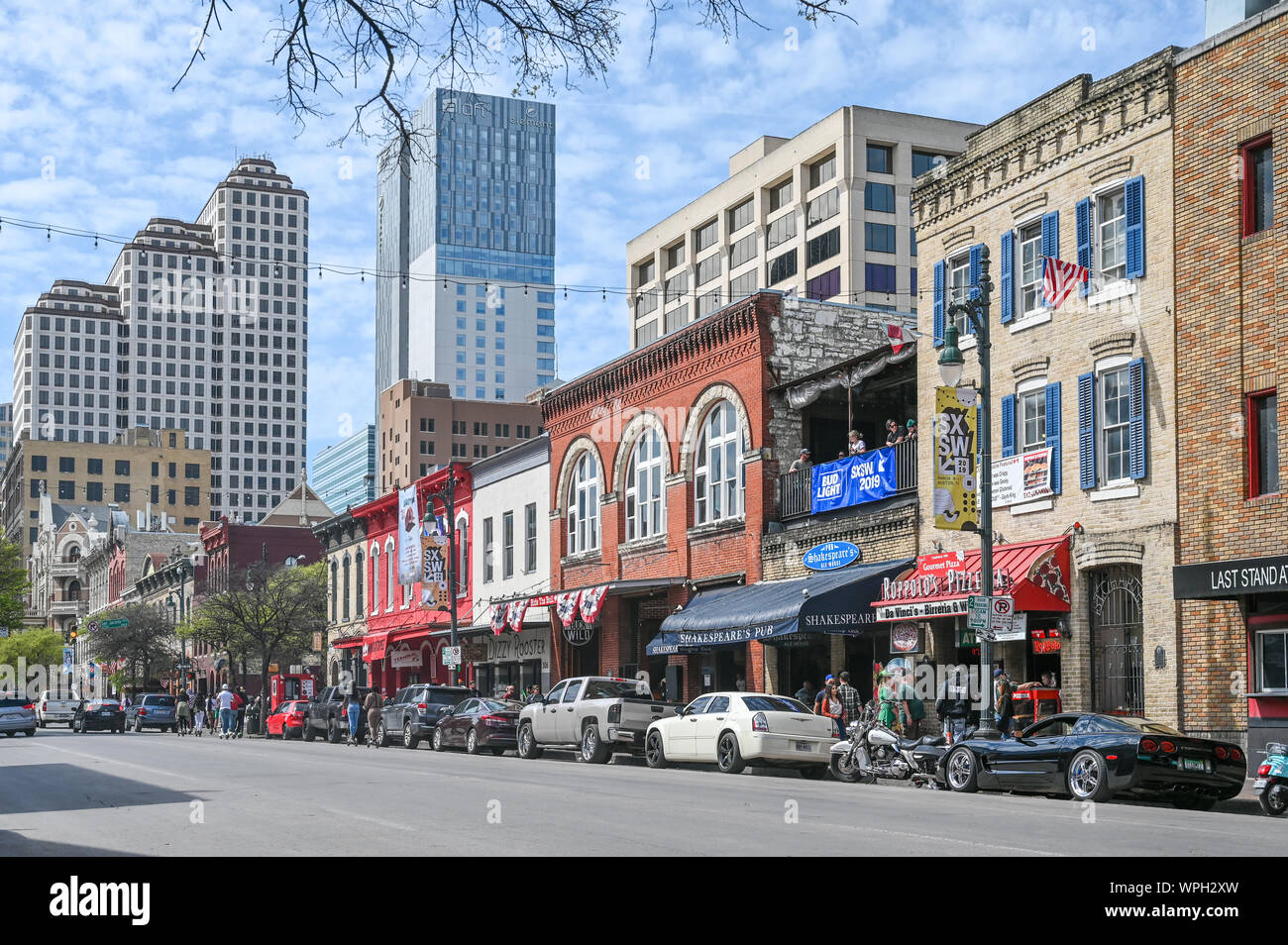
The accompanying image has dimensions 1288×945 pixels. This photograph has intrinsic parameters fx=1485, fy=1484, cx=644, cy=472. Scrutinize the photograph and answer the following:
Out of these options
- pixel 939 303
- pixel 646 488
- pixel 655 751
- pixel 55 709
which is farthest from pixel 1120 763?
pixel 55 709

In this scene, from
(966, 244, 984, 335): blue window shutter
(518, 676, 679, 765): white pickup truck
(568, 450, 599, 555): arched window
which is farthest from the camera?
(568, 450, 599, 555): arched window

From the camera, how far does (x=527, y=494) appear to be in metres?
47.2

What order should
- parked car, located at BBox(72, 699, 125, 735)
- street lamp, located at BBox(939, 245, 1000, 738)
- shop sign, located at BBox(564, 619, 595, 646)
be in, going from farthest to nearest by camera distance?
1. parked car, located at BBox(72, 699, 125, 735)
2. shop sign, located at BBox(564, 619, 595, 646)
3. street lamp, located at BBox(939, 245, 1000, 738)

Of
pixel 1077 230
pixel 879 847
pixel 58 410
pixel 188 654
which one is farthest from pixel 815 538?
pixel 58 410

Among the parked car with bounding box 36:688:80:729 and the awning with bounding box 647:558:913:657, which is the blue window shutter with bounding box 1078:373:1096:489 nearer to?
the awning with bounding box 647:558:913:657

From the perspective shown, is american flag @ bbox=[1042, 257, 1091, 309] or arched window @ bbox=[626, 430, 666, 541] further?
arched window @ bbox=[626, 430, 666, 541]

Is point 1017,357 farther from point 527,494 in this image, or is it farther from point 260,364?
point 260,364

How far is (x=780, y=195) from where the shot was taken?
84.4 m

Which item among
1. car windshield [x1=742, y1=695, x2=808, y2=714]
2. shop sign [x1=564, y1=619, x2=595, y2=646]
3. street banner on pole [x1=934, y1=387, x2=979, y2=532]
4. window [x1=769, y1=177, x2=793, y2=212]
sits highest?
window [x1=769, y1=177, x2=793, y2=212]

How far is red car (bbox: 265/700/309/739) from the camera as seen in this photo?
1890 inches

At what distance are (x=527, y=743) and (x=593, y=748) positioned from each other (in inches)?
136

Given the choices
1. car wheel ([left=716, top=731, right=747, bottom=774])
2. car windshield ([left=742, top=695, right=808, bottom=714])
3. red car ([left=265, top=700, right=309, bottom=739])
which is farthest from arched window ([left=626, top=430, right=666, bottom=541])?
car windshield ([left=742, top=695, right=808, bottom=714])

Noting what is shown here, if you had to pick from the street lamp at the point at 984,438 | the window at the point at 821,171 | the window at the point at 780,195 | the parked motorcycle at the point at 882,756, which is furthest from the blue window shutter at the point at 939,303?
the window at the point at 780,195

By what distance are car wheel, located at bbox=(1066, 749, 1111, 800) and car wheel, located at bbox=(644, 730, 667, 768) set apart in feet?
33.6
